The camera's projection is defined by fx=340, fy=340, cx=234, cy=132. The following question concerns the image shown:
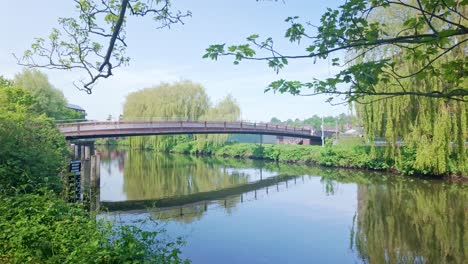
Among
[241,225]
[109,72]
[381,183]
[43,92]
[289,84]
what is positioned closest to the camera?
[289,84]

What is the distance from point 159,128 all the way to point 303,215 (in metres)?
15.5

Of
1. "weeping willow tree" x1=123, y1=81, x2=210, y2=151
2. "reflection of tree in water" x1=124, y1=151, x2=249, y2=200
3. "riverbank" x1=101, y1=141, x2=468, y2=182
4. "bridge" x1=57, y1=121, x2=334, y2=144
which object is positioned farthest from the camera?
"weeping willow tree" x1=123, y1=81, x2=210, y2=151

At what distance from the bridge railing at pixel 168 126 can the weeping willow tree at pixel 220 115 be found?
530 centimetres

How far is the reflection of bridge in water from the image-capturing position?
45.6 feet

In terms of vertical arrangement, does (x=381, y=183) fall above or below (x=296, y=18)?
below

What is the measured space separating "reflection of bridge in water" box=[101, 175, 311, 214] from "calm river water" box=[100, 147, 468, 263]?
0.14 feet

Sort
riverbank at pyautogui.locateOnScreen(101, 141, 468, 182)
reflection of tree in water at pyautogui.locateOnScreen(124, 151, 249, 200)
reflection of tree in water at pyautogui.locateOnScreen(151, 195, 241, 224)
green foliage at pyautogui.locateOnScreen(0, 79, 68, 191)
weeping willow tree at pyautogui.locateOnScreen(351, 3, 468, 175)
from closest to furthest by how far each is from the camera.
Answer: green foliage at pyautogui.locateOnScreen(0, 79, 68, 191), reflection of tree in water at pyautogui.locateOnScreen(151, 195, 241, 224), weeping willow tree at pyautogui.locateOnScreen(351, 3, 468, 175), reflection of tree in water at pyautogui.locateOnScreen(124, 151, 249, 200), riverbank at pyautogui.locateOnScreen(101, 141, 468, 182)

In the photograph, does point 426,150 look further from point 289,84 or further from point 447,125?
point 289,84

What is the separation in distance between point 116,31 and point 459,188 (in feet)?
59.2

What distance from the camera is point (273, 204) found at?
575 inches

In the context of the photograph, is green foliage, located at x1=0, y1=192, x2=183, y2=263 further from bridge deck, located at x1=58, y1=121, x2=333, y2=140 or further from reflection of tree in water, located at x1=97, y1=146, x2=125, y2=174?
reflection of tree in water, located at x1=97, y1=146, x2=125, y2=174

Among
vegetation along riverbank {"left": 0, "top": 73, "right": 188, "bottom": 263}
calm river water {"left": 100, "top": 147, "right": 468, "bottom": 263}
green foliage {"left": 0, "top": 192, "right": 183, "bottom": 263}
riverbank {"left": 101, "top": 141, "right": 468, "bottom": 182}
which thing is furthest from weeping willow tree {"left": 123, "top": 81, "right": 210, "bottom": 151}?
green foliage {"left": 0, "top": 192, "right": 183, "bottom": 263}

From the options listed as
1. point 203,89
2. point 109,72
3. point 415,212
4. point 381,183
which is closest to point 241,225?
point 415,212

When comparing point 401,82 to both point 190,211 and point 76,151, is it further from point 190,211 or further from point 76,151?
point 76,151
